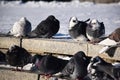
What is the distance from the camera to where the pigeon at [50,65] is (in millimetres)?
7543

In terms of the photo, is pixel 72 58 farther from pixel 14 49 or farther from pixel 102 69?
pixel 14 49

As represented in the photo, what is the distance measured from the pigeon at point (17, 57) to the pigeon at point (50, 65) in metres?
0.32

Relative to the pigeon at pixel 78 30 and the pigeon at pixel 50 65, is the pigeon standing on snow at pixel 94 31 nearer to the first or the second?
the pigeon at pixel 78 30

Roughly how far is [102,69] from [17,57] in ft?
5.06

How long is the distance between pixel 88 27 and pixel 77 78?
1.29m

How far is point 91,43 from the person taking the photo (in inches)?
314

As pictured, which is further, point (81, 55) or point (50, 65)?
point (50, 65)

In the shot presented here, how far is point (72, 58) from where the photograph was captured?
→ 7523 millimetres

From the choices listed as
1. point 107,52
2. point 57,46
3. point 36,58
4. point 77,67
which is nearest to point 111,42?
point 107,52

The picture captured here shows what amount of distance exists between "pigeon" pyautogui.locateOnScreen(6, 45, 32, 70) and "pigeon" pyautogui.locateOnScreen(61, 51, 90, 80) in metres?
0.81

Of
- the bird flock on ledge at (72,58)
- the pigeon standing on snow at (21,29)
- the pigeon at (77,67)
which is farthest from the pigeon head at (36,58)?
the pigeon standing on snow at (21,29)

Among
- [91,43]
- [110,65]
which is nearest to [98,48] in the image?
[91,43]

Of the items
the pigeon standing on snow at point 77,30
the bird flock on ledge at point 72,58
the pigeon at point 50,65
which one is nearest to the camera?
the bird flock on ledge at point 72,58

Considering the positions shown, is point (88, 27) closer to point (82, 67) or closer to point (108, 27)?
point (82, 67)
